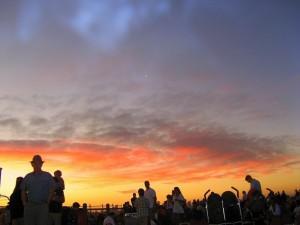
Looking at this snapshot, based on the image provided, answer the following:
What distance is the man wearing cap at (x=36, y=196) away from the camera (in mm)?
8820

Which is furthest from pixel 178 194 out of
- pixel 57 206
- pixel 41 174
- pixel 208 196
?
pixel 41 174

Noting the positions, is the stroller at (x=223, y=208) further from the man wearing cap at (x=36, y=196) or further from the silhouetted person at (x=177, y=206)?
the man wearing cap at (x=36, y=196)

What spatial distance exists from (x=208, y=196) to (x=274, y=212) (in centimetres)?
658

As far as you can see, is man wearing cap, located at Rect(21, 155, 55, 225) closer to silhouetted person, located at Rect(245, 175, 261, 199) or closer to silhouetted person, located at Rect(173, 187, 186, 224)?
silhouetted person, located at Rect(245, 175, 261, 199)

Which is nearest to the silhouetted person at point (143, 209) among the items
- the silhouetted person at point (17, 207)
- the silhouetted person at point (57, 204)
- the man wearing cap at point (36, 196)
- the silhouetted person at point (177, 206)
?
the silhouetted person at point (177, 206)

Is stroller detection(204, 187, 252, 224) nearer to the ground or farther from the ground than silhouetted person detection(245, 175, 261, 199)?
nearer to the ground

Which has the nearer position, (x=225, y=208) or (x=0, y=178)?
(x=0, y=178)

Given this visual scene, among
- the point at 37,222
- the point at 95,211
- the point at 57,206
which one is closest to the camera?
the point at 37,222

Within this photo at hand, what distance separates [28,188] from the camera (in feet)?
29.1

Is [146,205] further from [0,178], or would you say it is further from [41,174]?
[41,174]

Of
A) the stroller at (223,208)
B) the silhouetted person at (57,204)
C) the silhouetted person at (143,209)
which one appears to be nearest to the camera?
the silhouetted person at (57,204)

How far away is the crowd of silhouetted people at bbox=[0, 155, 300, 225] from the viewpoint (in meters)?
8.88

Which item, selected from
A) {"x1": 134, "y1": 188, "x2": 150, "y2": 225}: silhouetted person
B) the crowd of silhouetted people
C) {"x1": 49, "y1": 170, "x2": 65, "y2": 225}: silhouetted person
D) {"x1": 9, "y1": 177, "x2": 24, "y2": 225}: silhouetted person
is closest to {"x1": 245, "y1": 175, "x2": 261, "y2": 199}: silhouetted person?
the crowd of silhouetted people

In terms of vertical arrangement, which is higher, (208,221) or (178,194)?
(178,194)
